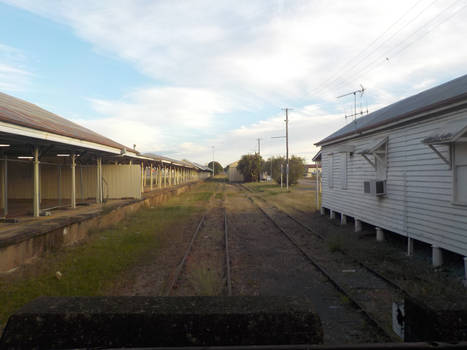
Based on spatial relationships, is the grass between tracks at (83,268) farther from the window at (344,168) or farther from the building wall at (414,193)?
the window at (344,168)

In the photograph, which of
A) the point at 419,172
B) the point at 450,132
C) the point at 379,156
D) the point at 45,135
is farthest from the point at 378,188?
the point at 45,135

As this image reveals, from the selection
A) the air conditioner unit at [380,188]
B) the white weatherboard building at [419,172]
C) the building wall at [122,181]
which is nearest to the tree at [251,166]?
the building wall at [122,181]

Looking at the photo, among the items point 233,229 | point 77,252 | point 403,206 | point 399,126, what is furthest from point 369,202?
point 77,252

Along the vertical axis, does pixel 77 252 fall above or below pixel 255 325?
below

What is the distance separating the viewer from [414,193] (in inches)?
340

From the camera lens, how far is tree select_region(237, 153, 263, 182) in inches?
2506

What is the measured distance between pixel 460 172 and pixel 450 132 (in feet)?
3.11

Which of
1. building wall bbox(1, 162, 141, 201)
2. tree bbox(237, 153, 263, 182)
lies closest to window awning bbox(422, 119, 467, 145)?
building wall bbox(1, 162, 141, 201)

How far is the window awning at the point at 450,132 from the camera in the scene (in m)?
6.33

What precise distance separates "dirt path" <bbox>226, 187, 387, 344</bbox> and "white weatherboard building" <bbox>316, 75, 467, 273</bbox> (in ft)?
10.0

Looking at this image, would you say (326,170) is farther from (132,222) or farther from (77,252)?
(77,252)

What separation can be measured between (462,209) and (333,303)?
12.1 ft

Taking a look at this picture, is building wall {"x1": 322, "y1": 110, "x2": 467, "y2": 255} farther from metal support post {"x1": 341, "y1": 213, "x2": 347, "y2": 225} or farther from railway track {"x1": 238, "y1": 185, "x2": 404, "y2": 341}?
railway track {"x1": 238, "y1": 185, "x2": 404, "y2": 341}

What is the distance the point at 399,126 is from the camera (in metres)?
9.42
